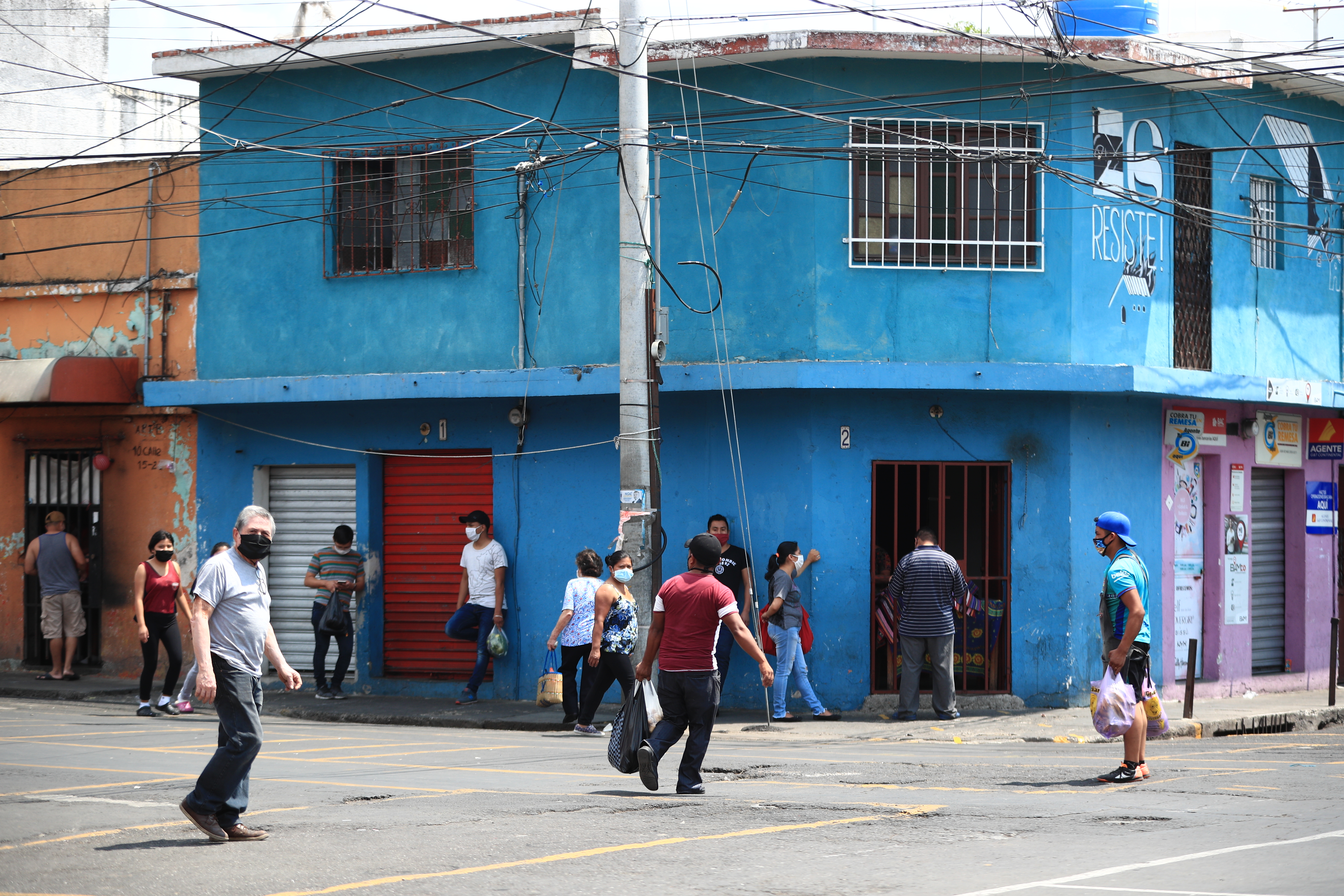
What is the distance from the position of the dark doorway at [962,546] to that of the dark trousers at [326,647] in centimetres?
585

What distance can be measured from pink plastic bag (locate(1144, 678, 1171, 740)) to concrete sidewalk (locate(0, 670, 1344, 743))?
10.9ft

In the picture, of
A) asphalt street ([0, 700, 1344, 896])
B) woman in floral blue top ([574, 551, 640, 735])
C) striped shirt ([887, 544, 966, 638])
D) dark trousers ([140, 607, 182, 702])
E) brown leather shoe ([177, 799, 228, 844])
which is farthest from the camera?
dark trousers ([140, 607, 182, 702])

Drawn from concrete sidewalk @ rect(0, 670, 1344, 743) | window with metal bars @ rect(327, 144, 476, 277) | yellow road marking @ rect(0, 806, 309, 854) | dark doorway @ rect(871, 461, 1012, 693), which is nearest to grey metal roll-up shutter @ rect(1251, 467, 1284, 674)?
concrete sidewalk @ rect(0, 670, 1344, 743)

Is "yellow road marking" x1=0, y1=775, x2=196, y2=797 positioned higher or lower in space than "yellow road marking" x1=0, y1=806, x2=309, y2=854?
lower

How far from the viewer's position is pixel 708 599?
9625 mm

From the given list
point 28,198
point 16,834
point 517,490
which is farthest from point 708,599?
point 28,198

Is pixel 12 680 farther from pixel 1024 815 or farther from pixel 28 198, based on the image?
pixel 1024 815

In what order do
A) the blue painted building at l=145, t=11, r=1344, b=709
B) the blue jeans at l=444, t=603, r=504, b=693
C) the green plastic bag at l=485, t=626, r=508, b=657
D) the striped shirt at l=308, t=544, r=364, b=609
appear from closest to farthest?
the blue painted building at l=145, t=11, r=1344, b=709
the green plastic bag at l=485, t=626, r=508, b=657
the blue jeans at l=444, t=603, r=504, b=693
the striped shirt at l=308, t=544, r=364, b=609

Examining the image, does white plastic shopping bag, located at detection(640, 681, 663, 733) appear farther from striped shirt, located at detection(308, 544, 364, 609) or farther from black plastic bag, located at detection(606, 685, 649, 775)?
striped shirt, located at detection(308, 544, 364, 609)

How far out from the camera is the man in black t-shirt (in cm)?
1541

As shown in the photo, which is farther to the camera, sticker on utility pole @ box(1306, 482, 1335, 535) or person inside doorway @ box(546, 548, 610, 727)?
sticker on utility pole @ box(1306, 482, 1335, 535)

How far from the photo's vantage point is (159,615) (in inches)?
628

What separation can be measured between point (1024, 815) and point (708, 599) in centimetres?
227

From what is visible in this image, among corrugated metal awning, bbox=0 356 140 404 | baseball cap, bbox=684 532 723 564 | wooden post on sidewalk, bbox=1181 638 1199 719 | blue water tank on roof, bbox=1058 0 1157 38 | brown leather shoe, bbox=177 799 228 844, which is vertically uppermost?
blue water tank on roof, bbox=1058 0 1157 38
